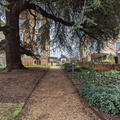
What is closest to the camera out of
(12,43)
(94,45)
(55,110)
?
(55,110)

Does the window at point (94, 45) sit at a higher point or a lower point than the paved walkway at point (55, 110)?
higher

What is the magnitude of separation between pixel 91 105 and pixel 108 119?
0.53m

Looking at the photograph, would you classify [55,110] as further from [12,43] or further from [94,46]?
[94,46]

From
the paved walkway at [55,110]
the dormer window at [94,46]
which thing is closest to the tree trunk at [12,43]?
the paved walkway at [55,110]

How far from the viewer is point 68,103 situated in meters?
2.46

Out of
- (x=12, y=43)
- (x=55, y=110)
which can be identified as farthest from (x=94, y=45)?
(x=55, y=110)

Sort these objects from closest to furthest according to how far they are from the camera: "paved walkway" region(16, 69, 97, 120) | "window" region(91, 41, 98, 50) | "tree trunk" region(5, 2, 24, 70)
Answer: "paved walkway" region(16, 69, 97, 120)
"tree trunk" region(5, 2, 24, 70)
"window" region(91, 41, 98, 50)

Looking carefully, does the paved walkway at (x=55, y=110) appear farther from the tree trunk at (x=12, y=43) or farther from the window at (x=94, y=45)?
the window at (x=94, y=45)

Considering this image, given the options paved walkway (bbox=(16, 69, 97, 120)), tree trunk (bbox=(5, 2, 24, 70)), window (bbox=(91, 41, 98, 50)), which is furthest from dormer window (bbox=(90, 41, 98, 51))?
paved walkway (bbox=(16, 69, 97, 120))

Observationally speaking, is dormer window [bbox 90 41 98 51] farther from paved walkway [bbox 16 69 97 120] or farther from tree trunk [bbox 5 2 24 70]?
paved walkway [bbox 16 69 97 120]

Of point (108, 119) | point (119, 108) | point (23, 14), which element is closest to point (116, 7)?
point (119, 108)

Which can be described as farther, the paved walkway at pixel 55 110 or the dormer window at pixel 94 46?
the dormer window at pixel 94 46

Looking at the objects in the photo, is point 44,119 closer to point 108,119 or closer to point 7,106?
point 7,106

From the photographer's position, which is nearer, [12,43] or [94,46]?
[12,43]
